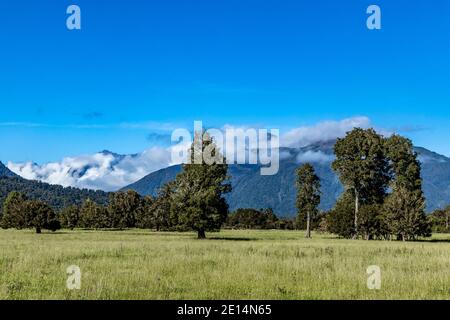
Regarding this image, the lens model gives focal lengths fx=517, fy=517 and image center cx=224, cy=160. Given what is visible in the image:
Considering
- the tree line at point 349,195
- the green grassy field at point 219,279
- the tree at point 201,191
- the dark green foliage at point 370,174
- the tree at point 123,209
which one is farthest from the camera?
the tree at point 123,209

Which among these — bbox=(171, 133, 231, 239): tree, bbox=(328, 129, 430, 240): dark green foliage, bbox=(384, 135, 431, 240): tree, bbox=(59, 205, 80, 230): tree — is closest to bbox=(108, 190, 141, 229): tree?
bbox=(59, 205, 80, 230): tree

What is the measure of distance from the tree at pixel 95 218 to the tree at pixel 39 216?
146 feet

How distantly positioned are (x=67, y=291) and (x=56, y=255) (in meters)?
14.2

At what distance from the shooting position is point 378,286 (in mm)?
18938

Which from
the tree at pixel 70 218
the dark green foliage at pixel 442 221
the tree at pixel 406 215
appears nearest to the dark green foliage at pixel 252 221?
the dark green foliage at pixel 442 221

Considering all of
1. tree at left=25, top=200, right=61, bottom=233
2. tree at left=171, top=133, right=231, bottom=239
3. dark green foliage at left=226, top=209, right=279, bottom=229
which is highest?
tree at left=171, top=133, right=231, bottom=239

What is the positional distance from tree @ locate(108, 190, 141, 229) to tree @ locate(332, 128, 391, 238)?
7401 centimetres

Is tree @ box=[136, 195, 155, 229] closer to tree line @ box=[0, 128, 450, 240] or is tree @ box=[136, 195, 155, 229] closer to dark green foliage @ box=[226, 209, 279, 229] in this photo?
Answer: tree line @ box=[0, 128, 450, 240]

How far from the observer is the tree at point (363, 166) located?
82250 millimetres

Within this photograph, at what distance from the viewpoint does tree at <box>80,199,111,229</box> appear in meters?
135

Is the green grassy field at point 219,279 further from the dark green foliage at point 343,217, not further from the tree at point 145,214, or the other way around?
the tree at point 145,214
